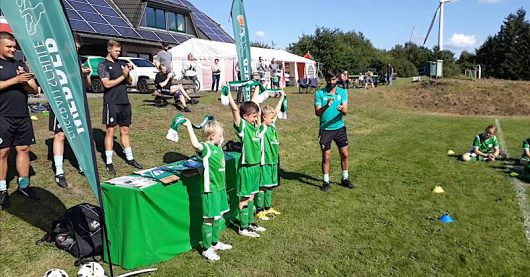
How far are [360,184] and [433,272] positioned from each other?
3669 millimetres

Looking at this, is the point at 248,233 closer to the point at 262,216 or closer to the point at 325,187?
the point at 262,216

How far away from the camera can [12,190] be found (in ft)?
20.0

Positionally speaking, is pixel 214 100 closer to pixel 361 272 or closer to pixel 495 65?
pixel 361 272

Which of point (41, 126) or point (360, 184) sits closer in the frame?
point (360, 184)

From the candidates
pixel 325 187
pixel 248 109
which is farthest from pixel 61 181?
pixel 325 187

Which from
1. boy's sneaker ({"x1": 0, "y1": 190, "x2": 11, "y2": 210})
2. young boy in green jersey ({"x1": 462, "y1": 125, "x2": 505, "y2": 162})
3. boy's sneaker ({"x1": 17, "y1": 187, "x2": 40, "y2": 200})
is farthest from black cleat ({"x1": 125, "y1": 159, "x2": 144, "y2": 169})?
young boy in green jersey ({"x1": 462, "y1": 125, "x2": 505, "y2": 162})

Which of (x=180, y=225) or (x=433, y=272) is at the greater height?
(x=180, y=225)

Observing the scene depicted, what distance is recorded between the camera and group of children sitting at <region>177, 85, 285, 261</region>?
473cm

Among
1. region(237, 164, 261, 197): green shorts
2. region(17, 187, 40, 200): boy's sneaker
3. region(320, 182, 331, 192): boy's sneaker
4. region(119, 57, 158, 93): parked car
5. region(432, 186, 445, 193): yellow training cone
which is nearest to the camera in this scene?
region(237, 164, 261, 197): green shorts

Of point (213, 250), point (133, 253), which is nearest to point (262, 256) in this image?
point (213, 250)

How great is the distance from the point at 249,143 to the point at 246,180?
50 centimetres

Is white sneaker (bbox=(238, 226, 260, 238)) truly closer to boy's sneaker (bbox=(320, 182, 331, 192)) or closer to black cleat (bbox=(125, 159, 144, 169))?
boy's sneaker (bbox=(320, 182, 331, 192))

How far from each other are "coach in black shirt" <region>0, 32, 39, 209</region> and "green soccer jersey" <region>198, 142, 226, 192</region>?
8.39ft

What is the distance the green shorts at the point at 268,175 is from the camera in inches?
231
